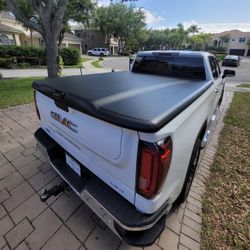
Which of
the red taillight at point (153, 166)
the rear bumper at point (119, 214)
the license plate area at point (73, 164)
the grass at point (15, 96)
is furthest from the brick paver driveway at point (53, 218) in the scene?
the grass at point (15, 96)

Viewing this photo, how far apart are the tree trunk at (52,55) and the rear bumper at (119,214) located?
7.08 meters

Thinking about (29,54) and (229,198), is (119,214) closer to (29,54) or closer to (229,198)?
(229,198)

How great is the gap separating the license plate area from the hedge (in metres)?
18.0

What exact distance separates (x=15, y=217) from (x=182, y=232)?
1901 mm

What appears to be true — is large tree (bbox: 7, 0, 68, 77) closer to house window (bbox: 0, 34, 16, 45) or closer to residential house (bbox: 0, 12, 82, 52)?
residential house (bbox: 0, 12, 82, 52)

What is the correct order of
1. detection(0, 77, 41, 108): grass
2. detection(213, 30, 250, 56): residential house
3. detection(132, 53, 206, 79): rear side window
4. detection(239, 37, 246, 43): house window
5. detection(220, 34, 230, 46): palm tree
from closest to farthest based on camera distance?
detection(132, 53, 206, 79): rear side window → detection(0, 77, 41, 108): grass → detection(213, 30, 250, 56): residential house → detection(239, 37, 246, 43): house window → detection(220, 34, 230, 46): palm tree

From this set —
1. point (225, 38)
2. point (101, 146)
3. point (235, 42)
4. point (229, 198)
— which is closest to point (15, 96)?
point (101, 146)

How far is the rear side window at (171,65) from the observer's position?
319cm

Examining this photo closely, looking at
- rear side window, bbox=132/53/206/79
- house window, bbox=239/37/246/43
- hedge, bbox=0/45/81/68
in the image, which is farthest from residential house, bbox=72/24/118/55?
rear side window, bbox=132/53/206/79

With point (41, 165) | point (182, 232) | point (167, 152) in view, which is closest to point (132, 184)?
point (167, 152)

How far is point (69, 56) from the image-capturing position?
19.8 metres

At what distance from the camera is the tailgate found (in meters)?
1.23

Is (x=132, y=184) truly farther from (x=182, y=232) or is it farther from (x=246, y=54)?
(x=246, y=54)

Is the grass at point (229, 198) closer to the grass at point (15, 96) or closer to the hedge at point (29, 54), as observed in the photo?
the grass at point (15, 96)
